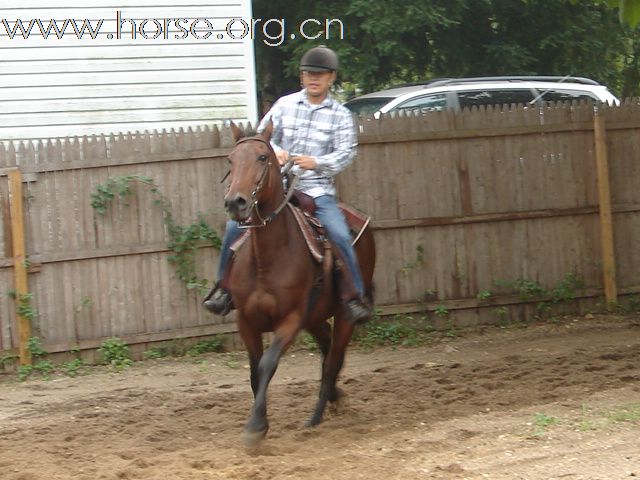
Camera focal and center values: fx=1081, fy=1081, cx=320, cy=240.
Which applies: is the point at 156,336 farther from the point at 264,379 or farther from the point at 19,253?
the point at 264,379

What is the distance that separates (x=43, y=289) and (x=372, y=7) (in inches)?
320

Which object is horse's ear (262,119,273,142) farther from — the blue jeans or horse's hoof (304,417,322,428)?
horse's hoof (304,417,322,428)

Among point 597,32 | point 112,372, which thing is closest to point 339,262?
point 112,372

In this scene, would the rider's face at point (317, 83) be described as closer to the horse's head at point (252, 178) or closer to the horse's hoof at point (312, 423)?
the horse's head at point (252, 178)

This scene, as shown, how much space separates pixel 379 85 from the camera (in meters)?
20.2

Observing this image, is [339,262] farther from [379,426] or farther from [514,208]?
[514,208]

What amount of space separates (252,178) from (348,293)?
1.58 meters

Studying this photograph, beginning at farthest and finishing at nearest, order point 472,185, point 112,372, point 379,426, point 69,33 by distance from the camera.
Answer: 1. point 69,33
2. point 472,185
3. point 112,372
4. point 379,426

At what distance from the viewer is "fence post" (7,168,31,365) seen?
11.0 metres

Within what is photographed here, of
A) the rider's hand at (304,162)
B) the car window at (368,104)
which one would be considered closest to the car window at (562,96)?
the car window at (368,104)

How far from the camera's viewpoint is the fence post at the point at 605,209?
506 inches

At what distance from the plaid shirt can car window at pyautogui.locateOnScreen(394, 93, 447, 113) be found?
21.0 feet

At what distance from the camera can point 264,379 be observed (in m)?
7.39

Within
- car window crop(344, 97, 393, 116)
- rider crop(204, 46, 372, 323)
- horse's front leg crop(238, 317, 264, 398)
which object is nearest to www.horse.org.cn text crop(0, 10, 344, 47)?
car window crop(344, 97, 393, 116)
